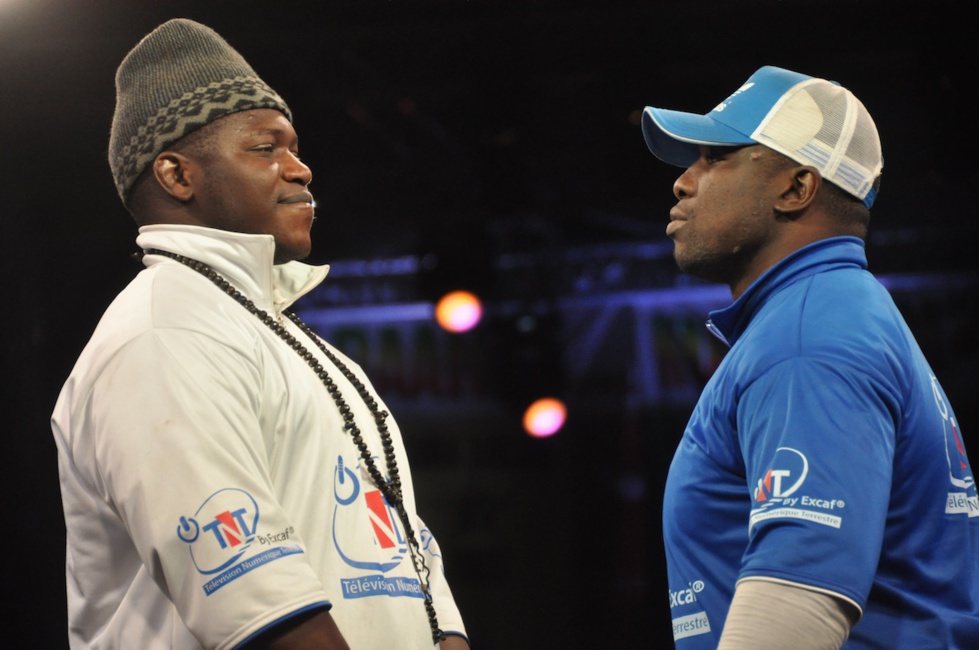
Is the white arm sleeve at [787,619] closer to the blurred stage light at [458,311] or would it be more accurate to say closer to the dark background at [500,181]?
the dark background at [500,181]

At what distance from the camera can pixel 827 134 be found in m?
1.69

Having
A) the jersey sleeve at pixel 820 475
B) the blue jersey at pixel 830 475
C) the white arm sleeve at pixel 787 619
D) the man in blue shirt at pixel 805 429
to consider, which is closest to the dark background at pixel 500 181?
the man in blue shirt at pixel 805 429

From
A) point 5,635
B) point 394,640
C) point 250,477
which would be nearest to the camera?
point 250,477

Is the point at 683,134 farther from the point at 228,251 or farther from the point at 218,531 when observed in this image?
the point at 218,531

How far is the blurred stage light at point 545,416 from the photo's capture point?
18.9ft

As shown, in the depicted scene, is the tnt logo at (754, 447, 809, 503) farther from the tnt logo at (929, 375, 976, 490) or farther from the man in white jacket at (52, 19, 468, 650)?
the man in white jacket at (52, 19, 468, 650)

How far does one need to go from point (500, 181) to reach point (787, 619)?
13.0ft

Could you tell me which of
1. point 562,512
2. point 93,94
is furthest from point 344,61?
point 562,512

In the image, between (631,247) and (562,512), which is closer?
Answer: (631,247)

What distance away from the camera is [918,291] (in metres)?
5.34

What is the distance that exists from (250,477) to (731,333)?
2.83 feet

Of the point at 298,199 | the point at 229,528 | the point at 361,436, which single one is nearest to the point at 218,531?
the point at 229,528

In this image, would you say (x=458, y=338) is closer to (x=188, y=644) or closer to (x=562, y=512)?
(x=562, y=512)

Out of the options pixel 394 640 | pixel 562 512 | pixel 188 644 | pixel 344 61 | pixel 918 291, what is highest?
pixel 344 61
